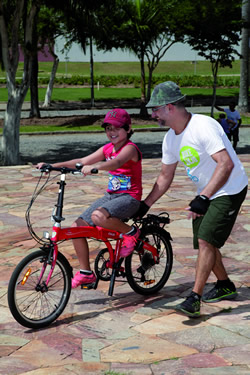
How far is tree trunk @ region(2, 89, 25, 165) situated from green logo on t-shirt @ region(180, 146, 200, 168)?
10.7 metres

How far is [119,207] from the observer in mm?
4945

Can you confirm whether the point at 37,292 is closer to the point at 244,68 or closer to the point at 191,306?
the point at 191,306

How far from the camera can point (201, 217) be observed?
5.06 m

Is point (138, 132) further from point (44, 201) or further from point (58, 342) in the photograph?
point (58, 342)

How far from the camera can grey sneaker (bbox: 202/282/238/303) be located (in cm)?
526

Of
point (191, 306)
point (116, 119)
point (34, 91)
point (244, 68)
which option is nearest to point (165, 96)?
point (116, 119)

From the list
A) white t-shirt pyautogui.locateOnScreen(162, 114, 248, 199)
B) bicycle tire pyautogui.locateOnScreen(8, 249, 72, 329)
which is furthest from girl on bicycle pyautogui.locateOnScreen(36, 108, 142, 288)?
white t-shirt pyautogui.locateOnScreen(162, 114, 248, 199)

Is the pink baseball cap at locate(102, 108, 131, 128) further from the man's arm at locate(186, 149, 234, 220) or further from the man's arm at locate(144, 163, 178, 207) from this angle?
the man's arm at locate(186, 149, 234, 220)

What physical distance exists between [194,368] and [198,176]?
4.91 ft

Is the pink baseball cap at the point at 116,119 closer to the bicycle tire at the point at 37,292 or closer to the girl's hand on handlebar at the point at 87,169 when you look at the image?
the girl's hand on handlebar at the point at 87,169

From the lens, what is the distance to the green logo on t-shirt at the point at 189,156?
4.75m

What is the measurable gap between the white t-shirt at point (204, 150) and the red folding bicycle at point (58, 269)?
0.71m

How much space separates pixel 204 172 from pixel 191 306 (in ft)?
3.36

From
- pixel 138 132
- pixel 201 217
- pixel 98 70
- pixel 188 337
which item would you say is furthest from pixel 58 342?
pixel 98 70
